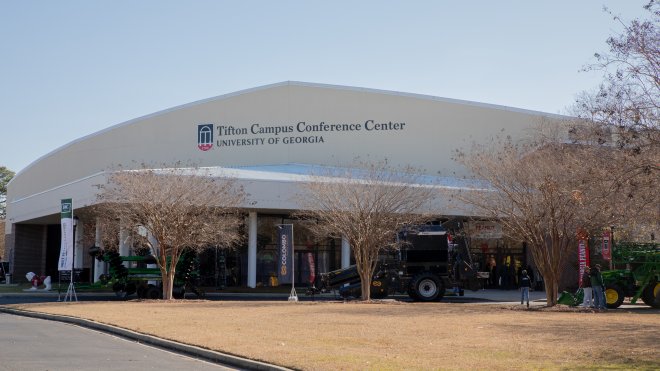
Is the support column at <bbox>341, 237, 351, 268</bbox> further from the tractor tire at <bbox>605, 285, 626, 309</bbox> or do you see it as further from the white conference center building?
the tractor tire at <bbox>605, 285, 626, 309</bbox>

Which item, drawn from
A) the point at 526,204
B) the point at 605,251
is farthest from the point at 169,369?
the point at 605,251

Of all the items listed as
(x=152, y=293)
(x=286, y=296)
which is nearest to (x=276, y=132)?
(x=286, y=296)

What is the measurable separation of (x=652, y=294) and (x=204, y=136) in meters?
29.7

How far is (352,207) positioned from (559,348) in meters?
18.9

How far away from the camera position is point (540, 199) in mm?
27328

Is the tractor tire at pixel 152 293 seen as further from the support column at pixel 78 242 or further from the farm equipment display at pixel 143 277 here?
the support column at pixel 78 242

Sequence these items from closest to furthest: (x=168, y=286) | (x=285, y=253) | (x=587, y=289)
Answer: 1. (x=587, y=289)
2. (x=168, y=286)
3. (x=285, y=253)

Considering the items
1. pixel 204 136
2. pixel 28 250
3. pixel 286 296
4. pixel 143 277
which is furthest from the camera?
pixel 28 250

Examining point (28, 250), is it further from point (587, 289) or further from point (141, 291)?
point (587, 289)

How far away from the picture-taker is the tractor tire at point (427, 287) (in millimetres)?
32031

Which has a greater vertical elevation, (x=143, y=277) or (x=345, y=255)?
(x=345, y=255)

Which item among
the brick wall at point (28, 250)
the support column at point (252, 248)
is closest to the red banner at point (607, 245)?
the support column at point (252, 248)

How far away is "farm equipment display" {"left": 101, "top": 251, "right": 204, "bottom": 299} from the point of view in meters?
34.1

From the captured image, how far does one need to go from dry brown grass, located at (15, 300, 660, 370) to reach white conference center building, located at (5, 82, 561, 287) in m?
19.8
